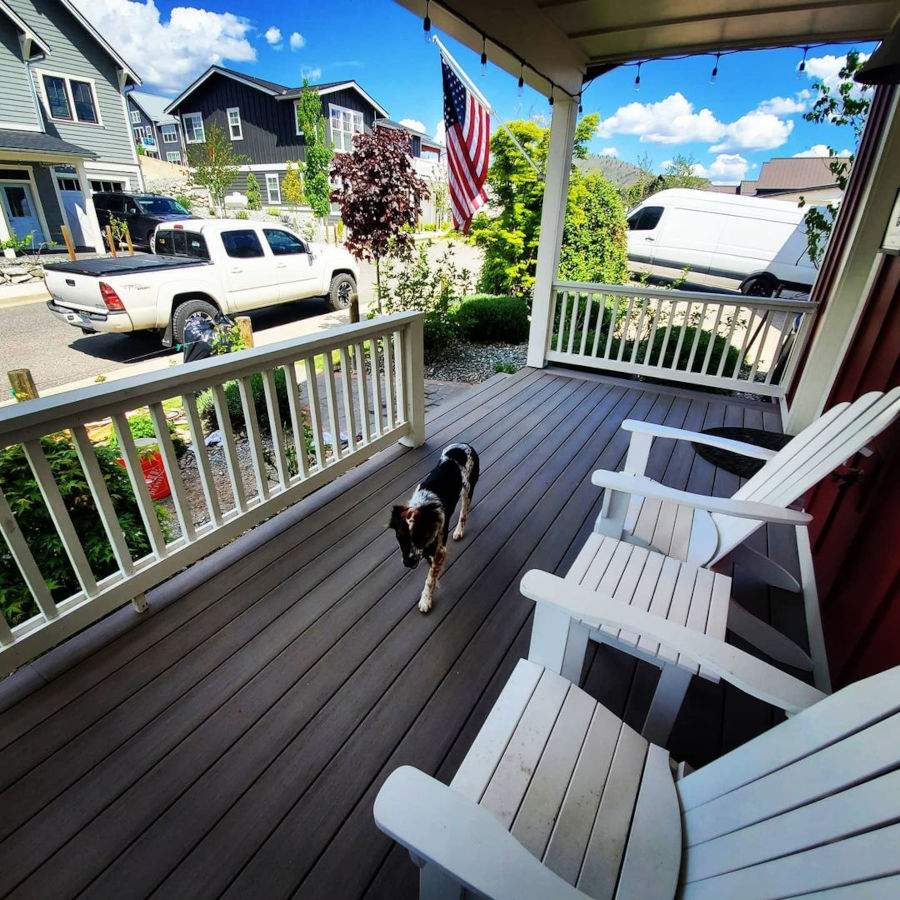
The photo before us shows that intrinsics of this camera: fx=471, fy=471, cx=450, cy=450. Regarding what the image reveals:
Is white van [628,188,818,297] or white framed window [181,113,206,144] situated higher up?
white framed window [181,113,206,144]

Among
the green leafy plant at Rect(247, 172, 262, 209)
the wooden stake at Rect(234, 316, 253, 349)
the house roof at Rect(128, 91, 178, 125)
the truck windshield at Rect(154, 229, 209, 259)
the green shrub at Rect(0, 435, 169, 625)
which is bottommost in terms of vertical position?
the green shrub at Rect(0, 435, 169, 625)

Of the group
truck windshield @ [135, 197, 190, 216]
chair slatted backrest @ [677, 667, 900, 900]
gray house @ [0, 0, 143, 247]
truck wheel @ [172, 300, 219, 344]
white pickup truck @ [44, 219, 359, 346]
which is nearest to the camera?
chair slatted backrest @ [677, 667, 900, 900]

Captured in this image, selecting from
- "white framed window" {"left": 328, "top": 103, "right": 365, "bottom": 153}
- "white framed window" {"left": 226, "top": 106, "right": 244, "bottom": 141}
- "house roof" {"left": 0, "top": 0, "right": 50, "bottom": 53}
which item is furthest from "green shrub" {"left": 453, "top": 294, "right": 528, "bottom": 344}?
"white framed window" {"left": 226, "top": 106, "right": 244, "bottom": 141}

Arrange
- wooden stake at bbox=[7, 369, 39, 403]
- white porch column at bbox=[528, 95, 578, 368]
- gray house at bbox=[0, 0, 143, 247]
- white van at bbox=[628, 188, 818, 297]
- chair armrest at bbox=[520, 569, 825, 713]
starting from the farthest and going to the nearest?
white van at bbox=[628, 188, 818, 297]
gray house at bbox=[0, 0, 143, 247]
white porch column at bbox=[528, 95, 578, 368]
wooden stake at bbox=[7, 369, 39, 403]
chair armrest at bbox=[520, 569, 825, 713]

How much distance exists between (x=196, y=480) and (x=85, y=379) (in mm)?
3016

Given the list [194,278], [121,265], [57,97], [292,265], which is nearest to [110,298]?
[121,265]

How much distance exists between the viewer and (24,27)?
7027 millimetres

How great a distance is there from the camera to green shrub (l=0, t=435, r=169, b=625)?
181 centimetres

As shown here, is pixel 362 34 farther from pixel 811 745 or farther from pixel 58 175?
pixel 811 745

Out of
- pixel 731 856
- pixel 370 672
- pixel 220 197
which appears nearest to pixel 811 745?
pixel 731 856

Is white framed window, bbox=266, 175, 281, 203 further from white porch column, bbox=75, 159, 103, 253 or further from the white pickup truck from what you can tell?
the white pickup truck

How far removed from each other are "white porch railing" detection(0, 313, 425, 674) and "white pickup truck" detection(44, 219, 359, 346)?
4407 mm

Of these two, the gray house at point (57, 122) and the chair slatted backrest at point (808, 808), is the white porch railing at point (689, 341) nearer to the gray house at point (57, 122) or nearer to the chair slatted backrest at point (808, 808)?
the chair slatted backrest at point (808, 808)

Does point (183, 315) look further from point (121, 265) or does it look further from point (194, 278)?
point (121, 265)
